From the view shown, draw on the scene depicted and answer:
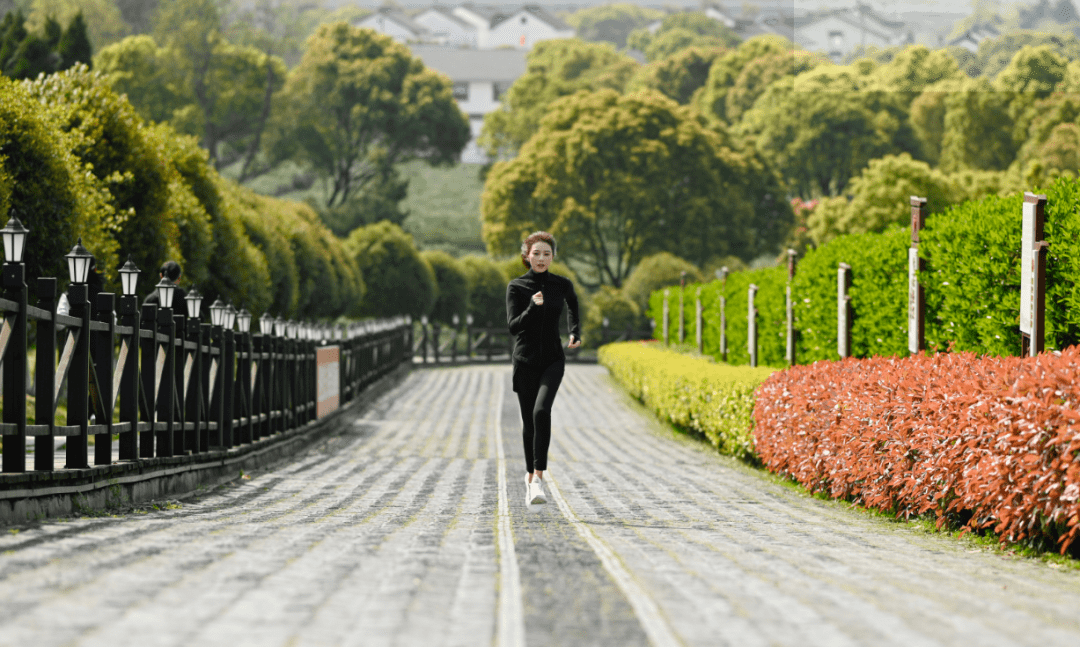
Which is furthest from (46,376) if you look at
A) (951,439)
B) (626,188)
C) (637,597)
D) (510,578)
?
(626,188)

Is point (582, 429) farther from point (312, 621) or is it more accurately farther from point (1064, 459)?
point (312, 621)

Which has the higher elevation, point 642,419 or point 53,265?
point 53,265

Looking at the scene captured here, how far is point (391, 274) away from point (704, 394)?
27.7 metres

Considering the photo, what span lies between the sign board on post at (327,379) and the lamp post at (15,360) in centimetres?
1073

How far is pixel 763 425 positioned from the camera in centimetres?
1225

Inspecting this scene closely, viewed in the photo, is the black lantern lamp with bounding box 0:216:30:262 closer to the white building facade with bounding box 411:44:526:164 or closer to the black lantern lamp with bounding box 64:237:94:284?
the black lantern lamp with bounding box 64:237:94:284

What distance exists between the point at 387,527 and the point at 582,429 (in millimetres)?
13245

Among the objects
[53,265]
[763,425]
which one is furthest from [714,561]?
[53,265]

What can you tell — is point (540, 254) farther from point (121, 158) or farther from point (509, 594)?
point (121, 158)

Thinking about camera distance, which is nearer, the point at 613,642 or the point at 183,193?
the point at 613,642

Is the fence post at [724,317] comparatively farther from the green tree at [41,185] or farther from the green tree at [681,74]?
the green tree at [681,74]

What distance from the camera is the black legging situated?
776 cm

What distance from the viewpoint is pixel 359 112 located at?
213ft

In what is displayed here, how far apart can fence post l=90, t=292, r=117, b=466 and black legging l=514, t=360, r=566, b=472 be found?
2.87 metres
